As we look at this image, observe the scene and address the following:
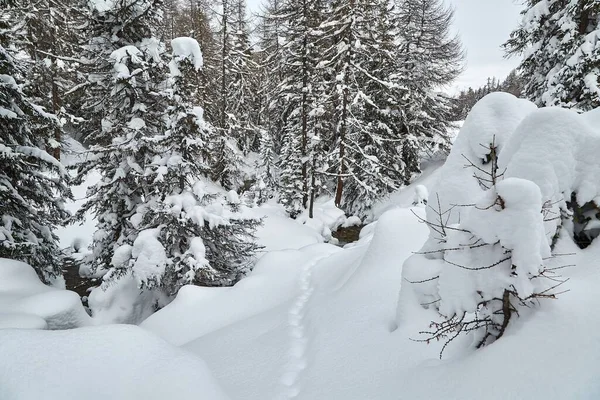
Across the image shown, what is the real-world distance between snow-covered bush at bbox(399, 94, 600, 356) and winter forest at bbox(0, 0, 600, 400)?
2 centimetres

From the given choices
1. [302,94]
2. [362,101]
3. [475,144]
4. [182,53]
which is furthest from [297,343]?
[302,94]

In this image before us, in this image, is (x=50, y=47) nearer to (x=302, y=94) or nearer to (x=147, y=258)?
(x=302, y=94)

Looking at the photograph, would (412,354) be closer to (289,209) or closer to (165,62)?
(165,62)

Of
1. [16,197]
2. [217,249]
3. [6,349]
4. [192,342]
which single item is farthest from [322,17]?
[6,349]

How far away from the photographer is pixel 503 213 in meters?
2.57

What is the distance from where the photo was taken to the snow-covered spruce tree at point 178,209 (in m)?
7.81

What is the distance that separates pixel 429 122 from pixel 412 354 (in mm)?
20307

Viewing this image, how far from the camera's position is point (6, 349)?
2.90 metres

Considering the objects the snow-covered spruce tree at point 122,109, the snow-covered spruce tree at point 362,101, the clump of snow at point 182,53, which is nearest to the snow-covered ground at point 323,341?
the snow-covered spruce tree at point 122,109

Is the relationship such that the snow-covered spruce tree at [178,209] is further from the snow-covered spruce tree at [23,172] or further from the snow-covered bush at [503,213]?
the snow-covered bush at [503,213]

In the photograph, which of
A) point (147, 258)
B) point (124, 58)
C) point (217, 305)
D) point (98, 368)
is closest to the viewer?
point (98, 368)

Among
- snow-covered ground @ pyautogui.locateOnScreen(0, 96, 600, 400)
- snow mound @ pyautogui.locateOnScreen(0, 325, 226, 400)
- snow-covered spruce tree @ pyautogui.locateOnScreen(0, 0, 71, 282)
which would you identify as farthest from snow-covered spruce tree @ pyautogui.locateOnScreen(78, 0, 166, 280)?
snow mound @ pyautogui.locateOnScreen(0, 325, 226, 400)

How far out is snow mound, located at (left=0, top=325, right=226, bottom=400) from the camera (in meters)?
2.72

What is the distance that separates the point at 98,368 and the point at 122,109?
830 cm
